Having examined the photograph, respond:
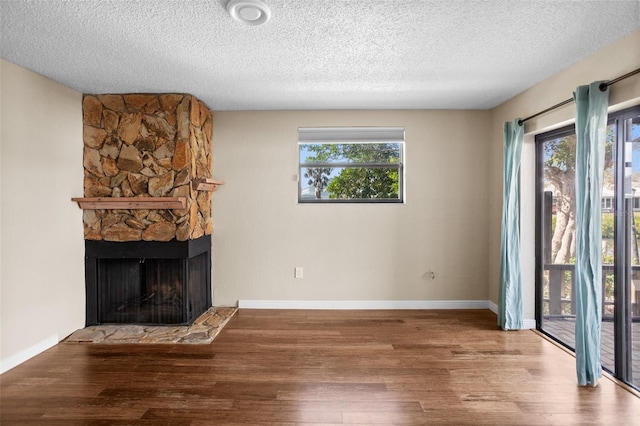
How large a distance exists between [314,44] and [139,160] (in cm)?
222

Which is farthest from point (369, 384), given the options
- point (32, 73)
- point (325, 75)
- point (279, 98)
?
point (32, 73)

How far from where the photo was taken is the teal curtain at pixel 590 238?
7.45 feet

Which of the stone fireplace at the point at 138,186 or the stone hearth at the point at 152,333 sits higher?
the stone fireplace at the point at 138,186

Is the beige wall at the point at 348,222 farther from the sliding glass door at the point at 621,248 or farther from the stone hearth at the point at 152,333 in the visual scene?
the sliding glass door at the point at 621,248

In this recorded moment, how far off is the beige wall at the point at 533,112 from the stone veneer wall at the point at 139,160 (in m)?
3.39

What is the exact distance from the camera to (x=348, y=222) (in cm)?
400

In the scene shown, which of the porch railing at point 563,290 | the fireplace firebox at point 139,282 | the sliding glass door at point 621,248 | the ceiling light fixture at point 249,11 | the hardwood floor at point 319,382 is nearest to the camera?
the ceiling light fixture at point 249,11

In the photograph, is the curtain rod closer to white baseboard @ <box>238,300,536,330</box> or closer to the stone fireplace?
white baseboard @ <box>238,300,536,330</box>

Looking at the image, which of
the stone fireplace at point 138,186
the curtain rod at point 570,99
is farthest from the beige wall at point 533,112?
the stone fireplace at point 138,186

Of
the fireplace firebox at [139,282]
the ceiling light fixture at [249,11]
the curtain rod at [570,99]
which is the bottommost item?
the fireplace firebox at [139,282]

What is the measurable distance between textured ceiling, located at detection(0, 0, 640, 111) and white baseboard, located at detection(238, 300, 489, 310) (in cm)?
239

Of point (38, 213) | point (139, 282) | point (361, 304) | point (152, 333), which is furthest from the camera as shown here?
point (361, 304)

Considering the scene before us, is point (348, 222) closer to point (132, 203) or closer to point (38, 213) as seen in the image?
point (132, 203)

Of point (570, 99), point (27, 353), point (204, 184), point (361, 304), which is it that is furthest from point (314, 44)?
point (27, 353)
